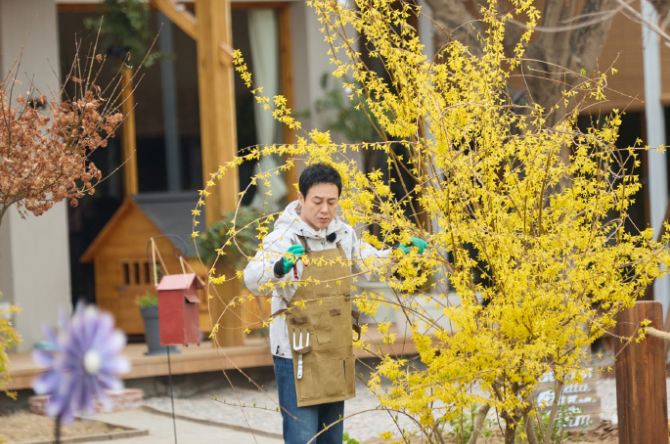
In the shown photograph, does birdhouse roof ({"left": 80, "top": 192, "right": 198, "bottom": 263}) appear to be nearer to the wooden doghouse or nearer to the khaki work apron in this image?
the wooden doghouse

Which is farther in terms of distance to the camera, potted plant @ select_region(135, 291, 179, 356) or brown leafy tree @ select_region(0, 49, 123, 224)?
potted plant @ select_region(135, 291, 179, 356)

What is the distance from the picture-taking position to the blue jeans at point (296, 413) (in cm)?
336

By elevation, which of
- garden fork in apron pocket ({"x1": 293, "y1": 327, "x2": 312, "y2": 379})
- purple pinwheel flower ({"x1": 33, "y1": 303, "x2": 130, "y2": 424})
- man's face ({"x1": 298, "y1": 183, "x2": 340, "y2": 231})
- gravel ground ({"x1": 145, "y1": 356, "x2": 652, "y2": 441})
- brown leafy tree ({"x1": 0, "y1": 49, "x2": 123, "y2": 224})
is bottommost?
gravel ground ({"x1": 145, "y1": 356, "x2": 652, "y2": 441})

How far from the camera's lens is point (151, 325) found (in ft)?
25.5

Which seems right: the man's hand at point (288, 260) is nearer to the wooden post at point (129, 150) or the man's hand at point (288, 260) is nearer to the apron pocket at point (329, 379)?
the apron pocket at point (329, 379)

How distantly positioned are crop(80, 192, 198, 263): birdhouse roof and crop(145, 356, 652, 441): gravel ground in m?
1.49

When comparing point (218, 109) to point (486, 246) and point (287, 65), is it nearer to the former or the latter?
point (287, 65)

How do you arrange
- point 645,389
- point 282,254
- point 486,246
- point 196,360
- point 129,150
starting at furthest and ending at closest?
point 129,150 < point 196,360 < point 645,389 < point 486,246 < point 282,254

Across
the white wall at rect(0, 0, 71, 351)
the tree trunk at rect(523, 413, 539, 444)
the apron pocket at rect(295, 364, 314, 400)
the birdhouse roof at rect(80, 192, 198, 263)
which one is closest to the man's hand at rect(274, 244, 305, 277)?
the apron pocket at rect(295, 364, 314, 400)

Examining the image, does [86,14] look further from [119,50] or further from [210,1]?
[210,1]

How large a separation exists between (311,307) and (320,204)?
388 mm

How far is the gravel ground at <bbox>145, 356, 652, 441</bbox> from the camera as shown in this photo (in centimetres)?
619

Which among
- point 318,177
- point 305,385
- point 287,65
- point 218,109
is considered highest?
point 287,65

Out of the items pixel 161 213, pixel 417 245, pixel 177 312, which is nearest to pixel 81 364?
pixel 417 245
